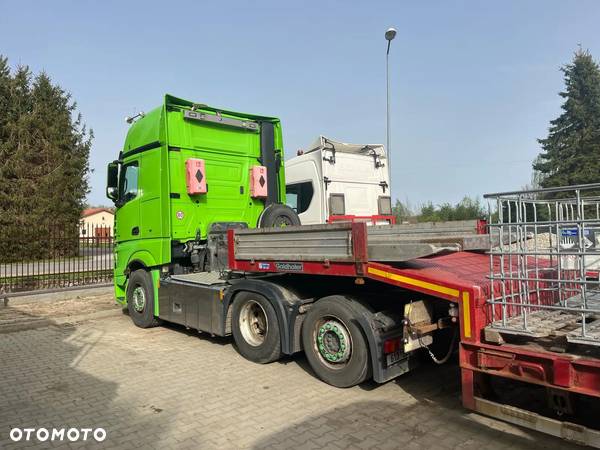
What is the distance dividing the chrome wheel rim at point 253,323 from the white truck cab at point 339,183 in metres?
4.46

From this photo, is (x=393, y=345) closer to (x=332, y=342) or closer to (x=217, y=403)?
(x=332, y=342)

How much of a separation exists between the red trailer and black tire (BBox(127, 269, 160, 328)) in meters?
2.79

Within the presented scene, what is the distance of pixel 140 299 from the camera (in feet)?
26.8

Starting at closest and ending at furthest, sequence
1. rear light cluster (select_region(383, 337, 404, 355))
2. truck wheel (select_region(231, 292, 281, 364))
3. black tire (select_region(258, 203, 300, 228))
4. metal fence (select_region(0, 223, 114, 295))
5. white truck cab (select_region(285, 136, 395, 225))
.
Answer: rear light cluster (select_region(383, 337, 404, 355))
truck wheel (select_region(231, 292, 281, 364))
black tire (select_region(258, 203, 300, 228))
white truck cab (select_region(285, 136, 395, 225))
metal fence (select_region(0, 223, 114, 295))

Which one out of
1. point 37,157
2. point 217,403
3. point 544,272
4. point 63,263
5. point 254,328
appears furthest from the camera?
point 37,157

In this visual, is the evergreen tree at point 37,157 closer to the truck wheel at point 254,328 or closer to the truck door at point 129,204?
the truck door at point 129,204

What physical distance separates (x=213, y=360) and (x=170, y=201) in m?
2.70

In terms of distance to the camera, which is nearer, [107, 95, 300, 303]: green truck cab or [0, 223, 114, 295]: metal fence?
[107, 95, 300, 303]: green truck cab

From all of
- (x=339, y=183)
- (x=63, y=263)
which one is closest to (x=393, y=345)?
(x=339, y=183)

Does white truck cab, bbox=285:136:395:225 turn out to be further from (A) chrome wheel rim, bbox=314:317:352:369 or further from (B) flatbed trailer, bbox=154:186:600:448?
(A) chrome wheel rim, bbox=314:317:352:369

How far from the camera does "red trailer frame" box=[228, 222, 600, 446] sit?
3082 mm

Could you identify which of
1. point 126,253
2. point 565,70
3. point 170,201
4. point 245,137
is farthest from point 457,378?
point 565,70

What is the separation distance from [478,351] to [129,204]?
263 inches

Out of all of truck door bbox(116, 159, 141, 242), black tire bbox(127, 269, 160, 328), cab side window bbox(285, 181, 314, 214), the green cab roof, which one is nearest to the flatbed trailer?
black tire bbox(127, 269, 160, 328)
